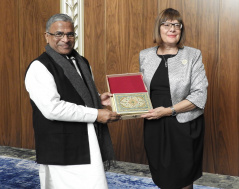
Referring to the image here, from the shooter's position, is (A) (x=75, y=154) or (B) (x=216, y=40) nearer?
(A) (x=75, y=154)

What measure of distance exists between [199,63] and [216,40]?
1.29m

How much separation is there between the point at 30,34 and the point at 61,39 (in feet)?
9.01

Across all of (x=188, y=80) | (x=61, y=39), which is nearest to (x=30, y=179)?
(x=61, y=39)

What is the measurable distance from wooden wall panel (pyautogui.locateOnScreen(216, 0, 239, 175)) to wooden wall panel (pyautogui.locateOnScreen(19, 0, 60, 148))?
6.98ft

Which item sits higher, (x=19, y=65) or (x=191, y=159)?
(x=19, y=65)

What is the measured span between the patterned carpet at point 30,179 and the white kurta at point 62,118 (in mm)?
1294

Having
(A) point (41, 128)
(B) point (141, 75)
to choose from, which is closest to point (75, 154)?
(A) point (41, 128)

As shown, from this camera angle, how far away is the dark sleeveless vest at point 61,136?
212cm

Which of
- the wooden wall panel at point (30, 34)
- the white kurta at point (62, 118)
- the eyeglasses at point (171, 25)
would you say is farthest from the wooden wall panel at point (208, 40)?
the white kurta at point (62, 118)

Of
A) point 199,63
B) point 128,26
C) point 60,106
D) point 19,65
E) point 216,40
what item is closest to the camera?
point 60,106

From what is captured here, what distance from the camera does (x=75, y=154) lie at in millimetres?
2158

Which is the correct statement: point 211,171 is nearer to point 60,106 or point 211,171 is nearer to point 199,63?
point 199,63

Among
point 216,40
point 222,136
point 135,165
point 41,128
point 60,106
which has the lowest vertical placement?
point 135,165

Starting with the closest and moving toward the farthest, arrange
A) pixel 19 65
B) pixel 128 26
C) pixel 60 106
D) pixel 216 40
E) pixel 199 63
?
1. pixel 60 106
2. pixel 199 63
3. pixel 216 40
4. pixel 128 26
5. pixel 19 65
